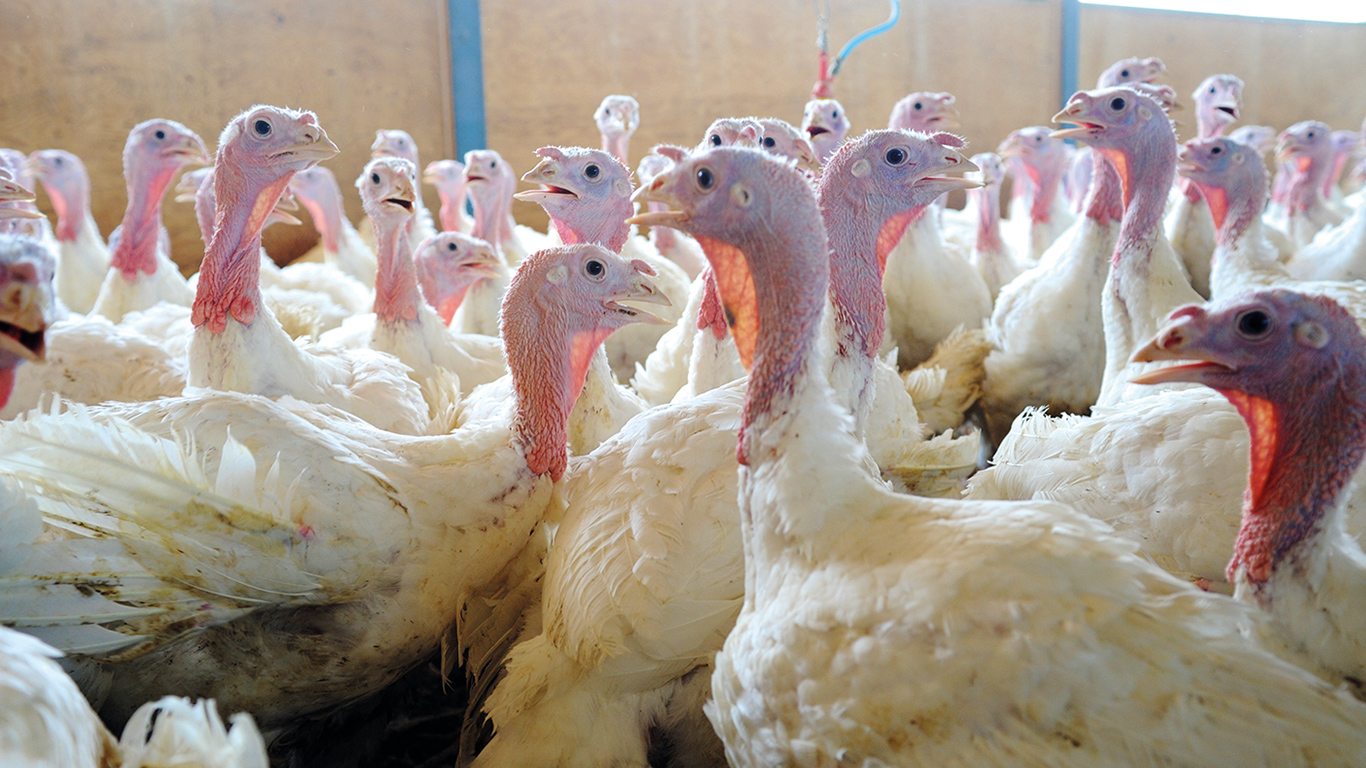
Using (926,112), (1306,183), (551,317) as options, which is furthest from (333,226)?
(1306,183)

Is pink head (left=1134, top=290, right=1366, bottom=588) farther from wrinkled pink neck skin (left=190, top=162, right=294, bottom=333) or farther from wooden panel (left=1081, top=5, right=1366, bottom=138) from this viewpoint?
wooden panel (left=1081, top=5, right=1366, bottom=138)

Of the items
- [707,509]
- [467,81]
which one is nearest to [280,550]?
[707,509]

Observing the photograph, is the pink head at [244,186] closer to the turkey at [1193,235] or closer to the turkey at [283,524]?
the turkey at [283,524]

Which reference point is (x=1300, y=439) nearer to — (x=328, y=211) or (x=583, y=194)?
(x=583, y=194)

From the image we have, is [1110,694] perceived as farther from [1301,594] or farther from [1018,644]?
[1301,594]

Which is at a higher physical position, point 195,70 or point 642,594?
point 195,70

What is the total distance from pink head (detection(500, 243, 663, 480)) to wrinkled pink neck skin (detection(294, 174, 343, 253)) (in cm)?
397

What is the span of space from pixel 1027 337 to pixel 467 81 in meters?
4.78

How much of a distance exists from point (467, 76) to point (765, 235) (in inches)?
223

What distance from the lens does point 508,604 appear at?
2494 millimetres

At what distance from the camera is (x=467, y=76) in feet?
21.9

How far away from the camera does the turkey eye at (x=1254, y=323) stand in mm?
1535

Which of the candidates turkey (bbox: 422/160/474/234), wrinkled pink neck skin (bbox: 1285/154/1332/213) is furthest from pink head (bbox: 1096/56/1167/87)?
turkey (bbox: 422/160/474/234)

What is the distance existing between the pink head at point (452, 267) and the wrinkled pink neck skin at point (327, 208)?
1.67 meters
